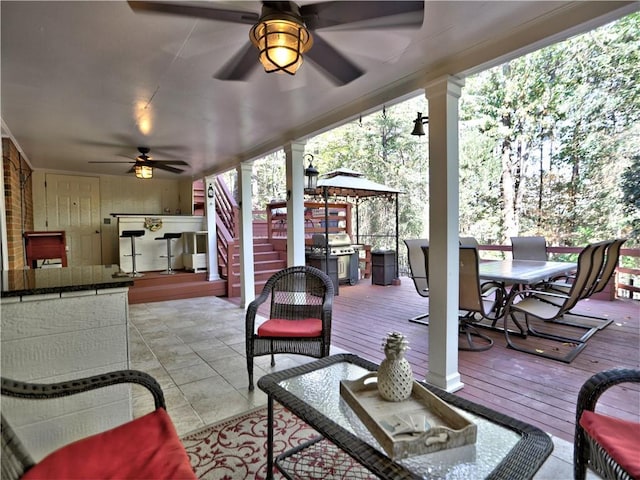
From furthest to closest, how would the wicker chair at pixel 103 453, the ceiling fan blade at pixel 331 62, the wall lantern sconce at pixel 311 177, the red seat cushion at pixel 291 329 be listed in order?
the wall lantern sconce at pixel 311 177
the red seat cushion at pixel 291 329
the ceiling fan blade at pixel 331 62
the wicker chair at pixel 103 453

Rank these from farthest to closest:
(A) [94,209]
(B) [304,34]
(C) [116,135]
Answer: (A) [94,209], (C) [116,135], (B) [304,34]

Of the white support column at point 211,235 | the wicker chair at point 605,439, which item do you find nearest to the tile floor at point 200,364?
the wicker chair at point 605,439

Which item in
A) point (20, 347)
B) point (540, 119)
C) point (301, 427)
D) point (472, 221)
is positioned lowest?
point (301, 427)

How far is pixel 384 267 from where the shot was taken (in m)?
6.86

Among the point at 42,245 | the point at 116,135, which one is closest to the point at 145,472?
the point at 116,135

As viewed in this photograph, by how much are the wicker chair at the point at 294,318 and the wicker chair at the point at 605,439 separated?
1.60 meters

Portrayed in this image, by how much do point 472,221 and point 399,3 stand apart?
1002 centimetres

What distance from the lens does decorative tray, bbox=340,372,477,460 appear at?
107 cm

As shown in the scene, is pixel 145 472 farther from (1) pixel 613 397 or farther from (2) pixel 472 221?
(2) pixel 472 221

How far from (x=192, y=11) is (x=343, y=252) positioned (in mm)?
5856

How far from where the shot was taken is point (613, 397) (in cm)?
233

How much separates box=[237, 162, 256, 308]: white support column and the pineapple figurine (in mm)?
4207

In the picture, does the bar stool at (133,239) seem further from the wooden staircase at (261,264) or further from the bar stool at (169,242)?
the wooden staircase at (261,264)

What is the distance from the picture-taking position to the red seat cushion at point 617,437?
1.04 meters
